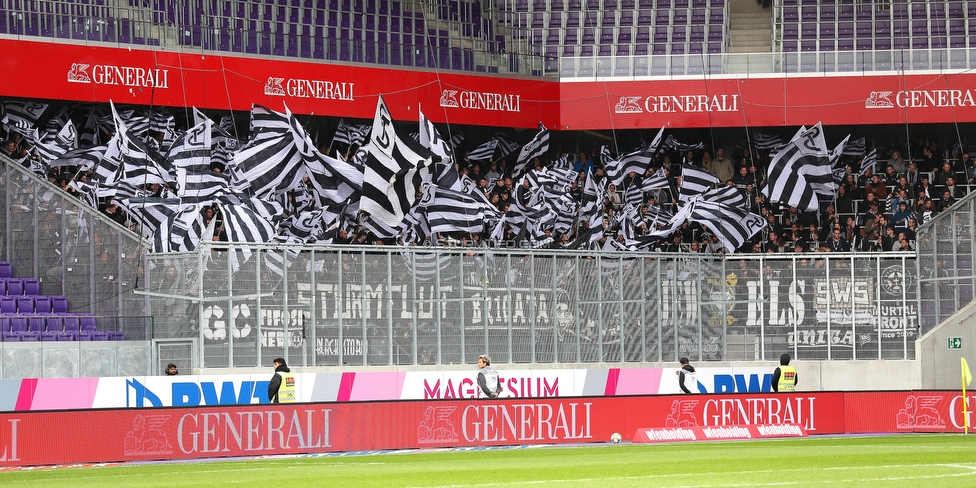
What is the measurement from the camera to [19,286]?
28.9m

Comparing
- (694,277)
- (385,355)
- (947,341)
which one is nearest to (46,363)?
(385,355)

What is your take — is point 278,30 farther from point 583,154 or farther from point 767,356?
point 767,356

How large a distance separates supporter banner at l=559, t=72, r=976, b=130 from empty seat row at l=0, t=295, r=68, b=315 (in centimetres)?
1660

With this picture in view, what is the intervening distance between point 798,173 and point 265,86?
539 inches

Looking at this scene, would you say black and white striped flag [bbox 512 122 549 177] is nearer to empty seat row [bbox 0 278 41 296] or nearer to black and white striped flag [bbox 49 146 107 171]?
black and white striped flag [bbox 49 146 107 171]

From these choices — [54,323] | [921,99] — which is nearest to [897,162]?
[921,99]

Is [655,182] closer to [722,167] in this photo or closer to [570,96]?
[722,167]

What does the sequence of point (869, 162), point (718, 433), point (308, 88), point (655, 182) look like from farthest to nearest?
point (869, 162) → point (308, 88) → point (655, 182) → point (718, 433)

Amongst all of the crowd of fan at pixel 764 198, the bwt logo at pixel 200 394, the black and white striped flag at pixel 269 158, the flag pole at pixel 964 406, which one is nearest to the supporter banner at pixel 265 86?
the crowd of fan at pixel 764 198

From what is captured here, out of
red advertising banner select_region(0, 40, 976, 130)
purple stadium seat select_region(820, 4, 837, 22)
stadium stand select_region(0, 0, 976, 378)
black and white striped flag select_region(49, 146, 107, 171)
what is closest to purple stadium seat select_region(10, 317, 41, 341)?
black and white striped flag select_region(49, 146, 107, 171)

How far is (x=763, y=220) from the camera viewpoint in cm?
3291

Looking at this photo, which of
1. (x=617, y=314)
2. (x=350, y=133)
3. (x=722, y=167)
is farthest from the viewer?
(x=722, y=167)

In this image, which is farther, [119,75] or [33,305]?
[119,75]

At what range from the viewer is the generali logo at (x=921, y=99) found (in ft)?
127
